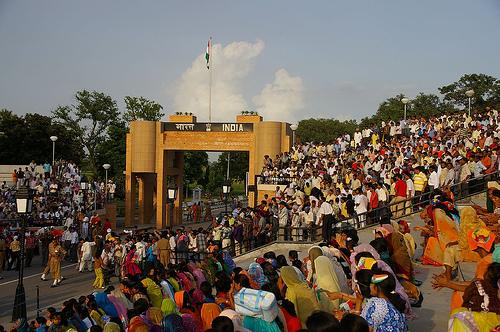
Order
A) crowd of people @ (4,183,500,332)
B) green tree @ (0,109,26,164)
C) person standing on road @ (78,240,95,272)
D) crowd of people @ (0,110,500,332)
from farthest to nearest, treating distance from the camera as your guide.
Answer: green tree @ (0,109,26,164) < person standing on road @ (78,240,95,272) < crowd of people @ (0,110,500,332) < crowd of people @ (4,183,500,332)

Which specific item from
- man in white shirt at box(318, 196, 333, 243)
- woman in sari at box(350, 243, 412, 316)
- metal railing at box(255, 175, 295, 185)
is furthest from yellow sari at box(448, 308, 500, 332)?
metal railing at box(255, 175, 295, 185)

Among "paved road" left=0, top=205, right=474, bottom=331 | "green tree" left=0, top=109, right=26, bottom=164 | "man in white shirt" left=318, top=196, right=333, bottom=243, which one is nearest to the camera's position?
"paved road" left=0, top=205, right=474, bottom=331

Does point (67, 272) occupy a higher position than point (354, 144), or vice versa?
point (354, 144)

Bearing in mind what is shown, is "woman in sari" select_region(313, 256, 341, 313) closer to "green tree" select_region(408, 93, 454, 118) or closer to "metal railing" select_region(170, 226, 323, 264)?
"metal railing" select_region(170, 226, 323, 264)

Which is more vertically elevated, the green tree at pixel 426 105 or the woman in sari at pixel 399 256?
the green tree at pixel 426 105

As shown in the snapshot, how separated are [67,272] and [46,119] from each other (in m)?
41.4

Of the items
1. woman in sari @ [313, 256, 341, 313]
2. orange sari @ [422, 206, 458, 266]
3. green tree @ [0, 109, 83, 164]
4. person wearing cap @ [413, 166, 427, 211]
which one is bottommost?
woman in sari @ [313, 256, 341, 313]

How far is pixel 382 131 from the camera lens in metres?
29.3

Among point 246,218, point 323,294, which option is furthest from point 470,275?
point 246,218

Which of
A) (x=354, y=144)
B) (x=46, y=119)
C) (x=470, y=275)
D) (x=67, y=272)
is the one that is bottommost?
(x=67, y=272)

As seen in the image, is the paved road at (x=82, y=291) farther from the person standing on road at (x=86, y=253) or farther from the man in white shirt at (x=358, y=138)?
the man in white shirt at (x=358, y=138)

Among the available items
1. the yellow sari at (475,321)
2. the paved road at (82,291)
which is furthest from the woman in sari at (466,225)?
the yellow sari at (475,321)

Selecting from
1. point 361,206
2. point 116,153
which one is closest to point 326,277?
point 361,206

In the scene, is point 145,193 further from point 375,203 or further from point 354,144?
point 375,203
